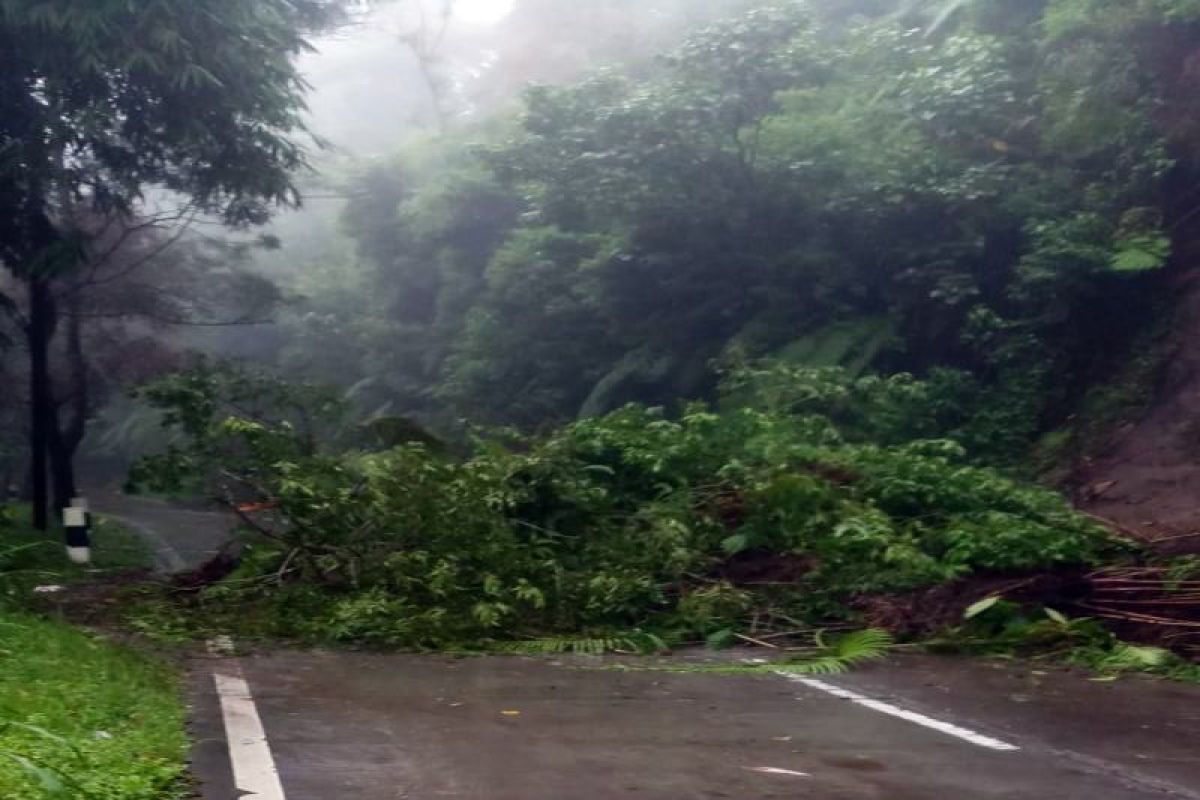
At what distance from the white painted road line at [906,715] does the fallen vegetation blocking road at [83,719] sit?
12.0 ft

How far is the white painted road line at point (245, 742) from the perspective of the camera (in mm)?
5762

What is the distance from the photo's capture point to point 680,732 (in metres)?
7.23

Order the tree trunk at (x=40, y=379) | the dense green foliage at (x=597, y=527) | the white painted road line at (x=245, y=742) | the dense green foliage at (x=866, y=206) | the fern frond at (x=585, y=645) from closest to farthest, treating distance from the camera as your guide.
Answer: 1. the white painted road line at (x=245, y=742)
2. the fern frond at (x=585, y=645)
3. the dense green foliage at (x=597, y=527)
4. the dense green foliage at (x=866, y=206)
5. the tree trunk at (x=40, y=379)

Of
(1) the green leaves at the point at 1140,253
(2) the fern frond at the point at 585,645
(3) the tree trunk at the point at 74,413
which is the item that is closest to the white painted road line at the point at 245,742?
(2) the fern frond at the point at 585,645

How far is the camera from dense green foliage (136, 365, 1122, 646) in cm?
1091

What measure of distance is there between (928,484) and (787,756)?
19.8 ft

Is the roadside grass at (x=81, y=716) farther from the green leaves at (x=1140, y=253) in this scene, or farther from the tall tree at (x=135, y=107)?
the green leaves at (x=1140, y=253)

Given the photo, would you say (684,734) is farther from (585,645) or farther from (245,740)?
(585,645)

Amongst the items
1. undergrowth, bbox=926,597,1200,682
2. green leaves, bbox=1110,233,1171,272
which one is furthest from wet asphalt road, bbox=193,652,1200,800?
green leaves, bbox=1110,233,1171,272

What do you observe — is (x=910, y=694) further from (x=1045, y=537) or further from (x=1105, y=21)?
(x=1105, y=21)

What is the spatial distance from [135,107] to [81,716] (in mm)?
10952

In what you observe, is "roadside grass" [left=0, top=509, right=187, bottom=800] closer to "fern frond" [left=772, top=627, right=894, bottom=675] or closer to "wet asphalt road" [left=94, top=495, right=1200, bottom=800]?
"wet asphalt road" [left=94, top=495, right=1200, bottom=800]

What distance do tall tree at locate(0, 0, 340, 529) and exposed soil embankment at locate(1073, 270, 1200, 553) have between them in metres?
9.79

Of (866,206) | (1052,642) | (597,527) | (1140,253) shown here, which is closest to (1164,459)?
(1140,253)
